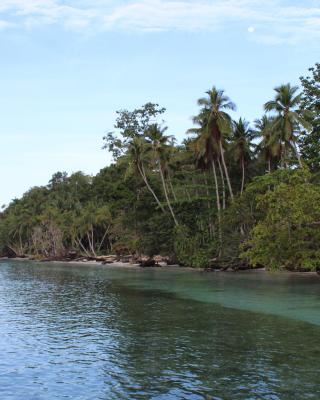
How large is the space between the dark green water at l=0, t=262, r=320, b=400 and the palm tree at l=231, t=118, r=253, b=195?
81.7ft

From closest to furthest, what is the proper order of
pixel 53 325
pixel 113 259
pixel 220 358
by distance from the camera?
pixel 220 358 < pixel 53 325 < pixel 113 259

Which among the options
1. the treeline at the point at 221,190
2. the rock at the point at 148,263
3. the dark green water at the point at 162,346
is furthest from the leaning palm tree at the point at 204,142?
the dark green water at the point at 162,346

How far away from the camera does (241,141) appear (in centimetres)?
5322

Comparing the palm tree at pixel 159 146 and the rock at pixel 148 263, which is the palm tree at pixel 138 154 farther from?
the rock at pixel 148 263

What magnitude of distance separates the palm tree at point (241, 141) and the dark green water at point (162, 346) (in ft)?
81.7

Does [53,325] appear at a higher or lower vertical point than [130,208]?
lower

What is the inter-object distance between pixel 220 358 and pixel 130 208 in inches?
2123

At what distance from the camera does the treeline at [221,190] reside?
37.0m

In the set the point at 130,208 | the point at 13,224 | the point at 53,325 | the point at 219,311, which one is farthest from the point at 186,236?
the point at 13,224

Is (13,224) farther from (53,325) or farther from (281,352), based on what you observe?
(281,352)

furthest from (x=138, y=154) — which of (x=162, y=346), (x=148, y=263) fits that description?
(x=162, y=346)

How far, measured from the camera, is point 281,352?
15.2 m

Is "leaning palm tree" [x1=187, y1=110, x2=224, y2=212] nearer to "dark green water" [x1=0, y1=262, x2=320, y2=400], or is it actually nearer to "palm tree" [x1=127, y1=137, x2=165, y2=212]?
"palm tree" [x1=127, y1=137, x2=165, y2=212]

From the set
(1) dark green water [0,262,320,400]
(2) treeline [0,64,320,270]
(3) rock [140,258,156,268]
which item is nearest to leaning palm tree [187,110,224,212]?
(2) treeline [0,64,320,270]
